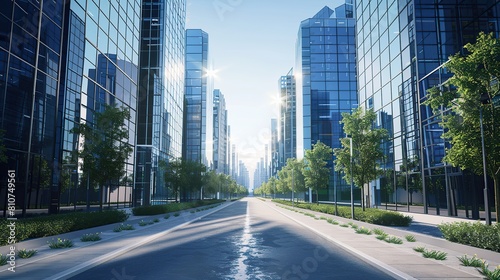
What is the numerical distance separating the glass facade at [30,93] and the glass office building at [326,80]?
187 ft

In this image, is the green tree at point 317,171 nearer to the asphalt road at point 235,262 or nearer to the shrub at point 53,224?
the shrub at point 53,224

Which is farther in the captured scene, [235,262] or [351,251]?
[351,251]

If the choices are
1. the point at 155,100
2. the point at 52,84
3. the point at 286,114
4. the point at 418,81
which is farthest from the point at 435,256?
the point at 286,114

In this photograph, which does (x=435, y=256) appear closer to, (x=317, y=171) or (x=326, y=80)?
(x=317, y=171)

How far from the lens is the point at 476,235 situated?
12789 mm

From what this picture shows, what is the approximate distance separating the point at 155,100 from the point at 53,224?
118 ft

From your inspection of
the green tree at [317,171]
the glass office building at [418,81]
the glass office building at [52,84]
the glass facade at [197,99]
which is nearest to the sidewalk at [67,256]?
the glass office building at [52,84]

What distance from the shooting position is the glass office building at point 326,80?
76312 mm

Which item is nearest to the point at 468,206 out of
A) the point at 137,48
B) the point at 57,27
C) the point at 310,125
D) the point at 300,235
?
the point at 300,235

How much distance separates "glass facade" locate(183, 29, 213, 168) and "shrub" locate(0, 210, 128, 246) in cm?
6686

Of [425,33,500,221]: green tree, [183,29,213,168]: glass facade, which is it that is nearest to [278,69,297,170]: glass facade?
[183,29,213,168]: glass facade

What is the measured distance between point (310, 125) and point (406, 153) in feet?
139

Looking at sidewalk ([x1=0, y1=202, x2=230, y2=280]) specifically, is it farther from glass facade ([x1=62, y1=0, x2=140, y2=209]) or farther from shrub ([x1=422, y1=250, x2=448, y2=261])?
glass facade ([x1=62, y1=0, x2=140, y2=209])

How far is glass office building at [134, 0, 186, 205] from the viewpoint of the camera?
47594 mm
